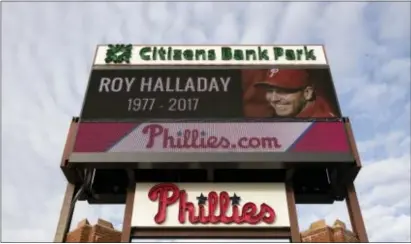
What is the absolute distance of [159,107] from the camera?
13.2m

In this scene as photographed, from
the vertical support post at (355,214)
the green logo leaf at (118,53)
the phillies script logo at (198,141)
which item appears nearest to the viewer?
the vertical support post at (355,214)

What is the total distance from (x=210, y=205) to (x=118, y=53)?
6.71 meters

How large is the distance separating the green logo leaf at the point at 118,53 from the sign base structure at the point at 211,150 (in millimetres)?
448

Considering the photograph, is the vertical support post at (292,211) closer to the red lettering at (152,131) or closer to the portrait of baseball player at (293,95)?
the portrait of baseball player at (293,95)

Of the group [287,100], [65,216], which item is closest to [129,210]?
[65,216]

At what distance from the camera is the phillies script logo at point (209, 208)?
462 inches

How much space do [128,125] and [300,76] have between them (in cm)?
600

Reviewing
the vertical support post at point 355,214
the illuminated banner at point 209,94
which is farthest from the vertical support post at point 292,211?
the illuminated banner at point 209,94

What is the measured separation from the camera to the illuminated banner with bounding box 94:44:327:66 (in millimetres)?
14891

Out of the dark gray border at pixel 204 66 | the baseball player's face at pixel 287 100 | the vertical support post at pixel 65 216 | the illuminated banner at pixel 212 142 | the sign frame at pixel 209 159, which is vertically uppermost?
the dark gray border at pixel 204 66

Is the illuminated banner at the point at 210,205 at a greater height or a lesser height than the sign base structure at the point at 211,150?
lesser

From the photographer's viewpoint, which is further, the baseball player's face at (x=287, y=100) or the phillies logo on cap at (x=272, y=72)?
the phillies logo on cap at (x=272, y=72)

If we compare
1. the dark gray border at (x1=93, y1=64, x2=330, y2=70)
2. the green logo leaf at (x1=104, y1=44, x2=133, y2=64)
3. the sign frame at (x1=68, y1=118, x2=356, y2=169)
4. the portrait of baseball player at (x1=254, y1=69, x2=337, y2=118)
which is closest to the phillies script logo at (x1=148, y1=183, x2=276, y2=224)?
the sign frame at (x1=68, y1=118, x2=356, y2=169)

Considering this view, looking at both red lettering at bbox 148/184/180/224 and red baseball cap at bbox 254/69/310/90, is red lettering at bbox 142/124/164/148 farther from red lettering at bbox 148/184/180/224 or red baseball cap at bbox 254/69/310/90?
red baseball cap at bbox 254/69/310/90
